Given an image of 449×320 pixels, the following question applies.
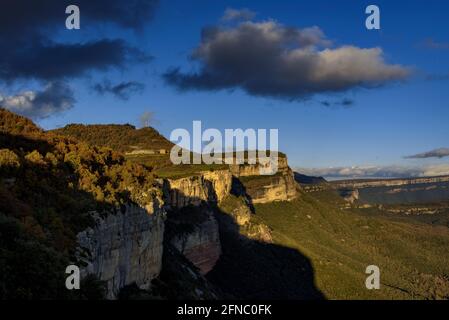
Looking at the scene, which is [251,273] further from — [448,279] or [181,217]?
[448,279]

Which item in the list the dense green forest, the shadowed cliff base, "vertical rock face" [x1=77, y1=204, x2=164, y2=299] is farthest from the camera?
the shadowed cliff base

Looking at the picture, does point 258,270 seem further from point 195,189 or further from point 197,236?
point 197,236

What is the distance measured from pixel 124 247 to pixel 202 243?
65013 millimetres

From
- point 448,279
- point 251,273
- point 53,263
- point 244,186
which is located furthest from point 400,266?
point 53,263

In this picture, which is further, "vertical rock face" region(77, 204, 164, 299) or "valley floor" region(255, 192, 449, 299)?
"valley floor" region(255, 192, 449, 299)

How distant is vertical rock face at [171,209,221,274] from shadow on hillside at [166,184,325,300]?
87.2 inches

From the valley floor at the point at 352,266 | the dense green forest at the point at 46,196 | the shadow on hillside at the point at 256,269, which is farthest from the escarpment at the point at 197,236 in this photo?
the dense green forest at the point at 46,196

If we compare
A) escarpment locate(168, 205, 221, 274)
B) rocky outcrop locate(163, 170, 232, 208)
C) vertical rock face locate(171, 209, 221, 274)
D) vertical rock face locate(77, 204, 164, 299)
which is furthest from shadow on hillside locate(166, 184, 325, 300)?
vertical rock face locate(77, 204, 164, 299)

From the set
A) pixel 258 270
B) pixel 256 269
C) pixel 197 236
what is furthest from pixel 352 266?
pixel 197 236

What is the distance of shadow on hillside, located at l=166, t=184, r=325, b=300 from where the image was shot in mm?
108625

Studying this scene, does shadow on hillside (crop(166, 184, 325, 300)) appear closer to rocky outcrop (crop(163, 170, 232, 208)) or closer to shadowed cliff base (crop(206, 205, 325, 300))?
shadowed cliff base (crop(206, 205, 325, 300))

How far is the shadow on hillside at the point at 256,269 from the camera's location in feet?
356
